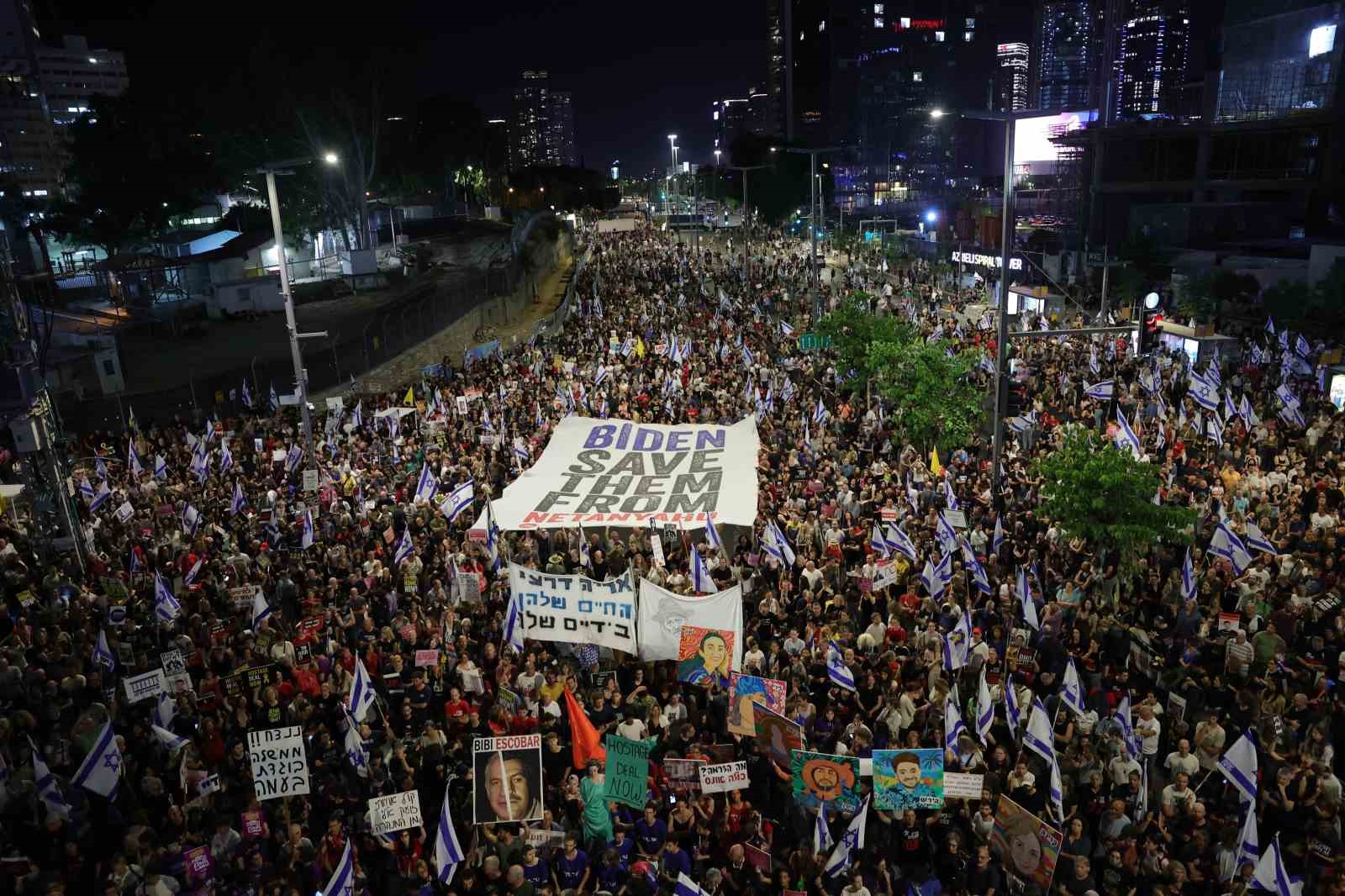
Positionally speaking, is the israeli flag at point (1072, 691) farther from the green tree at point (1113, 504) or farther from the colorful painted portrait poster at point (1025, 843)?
the green tree at point (1113, 504)

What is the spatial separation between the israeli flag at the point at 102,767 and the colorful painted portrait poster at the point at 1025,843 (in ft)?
27.7

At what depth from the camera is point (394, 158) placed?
60781 mm

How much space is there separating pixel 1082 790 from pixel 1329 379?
17944mm

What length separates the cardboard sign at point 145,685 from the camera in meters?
10.8

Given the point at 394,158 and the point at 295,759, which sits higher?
the point at 394,158

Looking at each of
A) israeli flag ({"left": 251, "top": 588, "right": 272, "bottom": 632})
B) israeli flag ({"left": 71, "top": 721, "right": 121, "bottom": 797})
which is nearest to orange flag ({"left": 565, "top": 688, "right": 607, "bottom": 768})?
israeli flag ({"left": 71, "top": 721, "right": 121, "bottom": 797})

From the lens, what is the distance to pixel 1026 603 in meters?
12.2

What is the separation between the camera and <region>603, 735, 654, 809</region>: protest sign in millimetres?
9102

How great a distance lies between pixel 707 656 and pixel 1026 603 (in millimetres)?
4234

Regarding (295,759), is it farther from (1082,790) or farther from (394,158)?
(394,158)

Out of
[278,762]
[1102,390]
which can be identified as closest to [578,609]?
[278,762]

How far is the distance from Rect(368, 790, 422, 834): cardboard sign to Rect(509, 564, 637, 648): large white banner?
3.11 metres

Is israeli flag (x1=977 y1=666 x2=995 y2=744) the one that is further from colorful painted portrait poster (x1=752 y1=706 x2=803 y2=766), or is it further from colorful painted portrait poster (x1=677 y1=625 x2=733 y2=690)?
colorful painted portrait poster (x1=677 y1=625 x2=733 y2=690)

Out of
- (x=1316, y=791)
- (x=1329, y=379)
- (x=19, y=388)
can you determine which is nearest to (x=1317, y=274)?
(x=1329, y=379)
